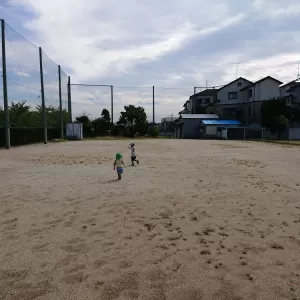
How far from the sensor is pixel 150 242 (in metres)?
4.34

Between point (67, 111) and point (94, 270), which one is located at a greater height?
point (67, 111)

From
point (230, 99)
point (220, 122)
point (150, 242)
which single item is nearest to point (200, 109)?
point (230, 99)

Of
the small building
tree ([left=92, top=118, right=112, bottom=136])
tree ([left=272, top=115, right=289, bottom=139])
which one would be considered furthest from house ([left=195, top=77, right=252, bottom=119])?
tree ([left=92, top=118, right=112, bottom=136])

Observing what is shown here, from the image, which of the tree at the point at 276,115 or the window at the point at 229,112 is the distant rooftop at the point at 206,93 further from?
the tree at the point at 276,115

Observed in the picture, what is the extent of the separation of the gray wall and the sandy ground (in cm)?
4797

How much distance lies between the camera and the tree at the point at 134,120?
188 feet

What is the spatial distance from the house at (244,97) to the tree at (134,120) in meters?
13.6

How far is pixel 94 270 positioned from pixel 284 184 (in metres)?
6.88

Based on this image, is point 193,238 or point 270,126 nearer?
point 193,238

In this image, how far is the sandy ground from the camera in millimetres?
3139

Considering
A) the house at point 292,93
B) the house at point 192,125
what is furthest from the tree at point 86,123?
the house at point 292,93

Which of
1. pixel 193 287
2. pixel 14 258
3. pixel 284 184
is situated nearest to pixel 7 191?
pixel 14 258

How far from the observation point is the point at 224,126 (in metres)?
51.1

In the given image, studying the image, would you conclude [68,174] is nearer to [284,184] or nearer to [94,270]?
[284,184]
